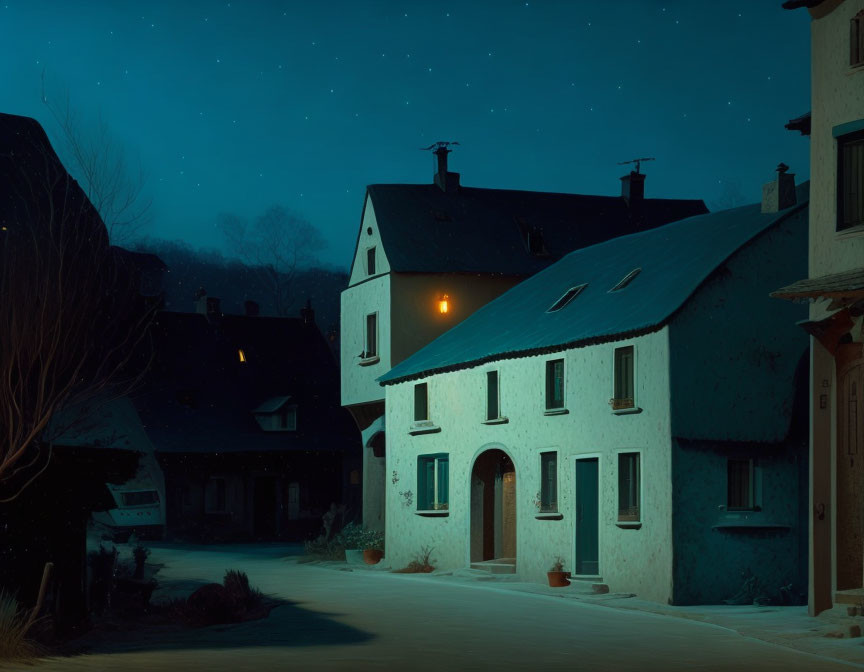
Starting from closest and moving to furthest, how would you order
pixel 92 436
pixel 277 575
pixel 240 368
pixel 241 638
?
pixel 241 638 < pixel 277 575 < pixel 92 436 < pixel 240 368

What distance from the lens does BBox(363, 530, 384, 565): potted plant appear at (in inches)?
1495

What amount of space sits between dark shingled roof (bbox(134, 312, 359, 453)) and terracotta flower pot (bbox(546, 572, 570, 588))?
24.4 m

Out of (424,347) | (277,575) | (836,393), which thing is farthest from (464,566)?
(836,393)

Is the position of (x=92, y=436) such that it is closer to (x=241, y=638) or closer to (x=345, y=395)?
(x=345, y=395)

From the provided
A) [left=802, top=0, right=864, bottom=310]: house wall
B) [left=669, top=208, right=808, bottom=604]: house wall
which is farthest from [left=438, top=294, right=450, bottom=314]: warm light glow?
[left=802, top=0, right=864, bottom=310]: house wall

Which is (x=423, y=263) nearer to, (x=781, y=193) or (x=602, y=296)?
(x=602, y=296)

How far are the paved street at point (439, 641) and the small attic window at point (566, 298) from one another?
28.1 feet

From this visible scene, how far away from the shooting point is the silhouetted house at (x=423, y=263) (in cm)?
4106

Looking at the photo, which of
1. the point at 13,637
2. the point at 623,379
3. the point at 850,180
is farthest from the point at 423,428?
the point at 13,637

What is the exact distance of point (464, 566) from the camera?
33.7m

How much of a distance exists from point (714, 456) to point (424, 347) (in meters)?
14.2

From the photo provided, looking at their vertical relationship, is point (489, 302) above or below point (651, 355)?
above

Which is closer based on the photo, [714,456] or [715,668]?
[715,668]

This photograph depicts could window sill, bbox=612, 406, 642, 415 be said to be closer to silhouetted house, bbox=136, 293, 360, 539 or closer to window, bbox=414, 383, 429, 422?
window, bbox=414, 383, 429, 422
